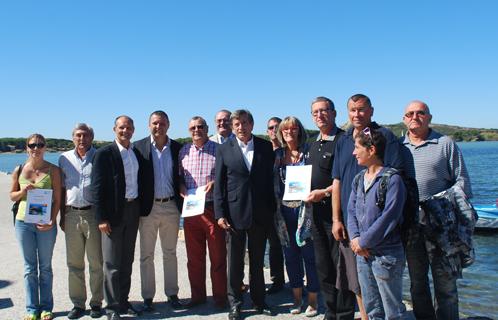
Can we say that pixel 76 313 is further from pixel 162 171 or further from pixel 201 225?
pixel 162 171

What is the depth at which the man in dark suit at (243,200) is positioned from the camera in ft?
17.3

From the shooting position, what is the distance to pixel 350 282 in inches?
177

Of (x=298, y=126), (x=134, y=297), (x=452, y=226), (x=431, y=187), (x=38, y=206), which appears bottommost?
(x=134, y=297)

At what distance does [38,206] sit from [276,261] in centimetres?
349

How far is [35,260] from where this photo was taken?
5336mm

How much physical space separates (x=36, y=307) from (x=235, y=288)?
2.46m

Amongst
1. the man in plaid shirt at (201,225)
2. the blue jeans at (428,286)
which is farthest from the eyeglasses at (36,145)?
the blue jeans at (428,286)

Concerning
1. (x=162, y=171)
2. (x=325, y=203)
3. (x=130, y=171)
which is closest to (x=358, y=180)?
(x=325, y=203)

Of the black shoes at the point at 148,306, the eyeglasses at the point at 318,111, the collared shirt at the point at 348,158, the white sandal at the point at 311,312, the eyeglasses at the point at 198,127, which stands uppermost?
the eyeglasses at the point at 318,111

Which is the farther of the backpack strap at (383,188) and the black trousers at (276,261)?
the black trousers at (276,261)

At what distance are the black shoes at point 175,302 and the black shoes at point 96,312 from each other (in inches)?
35.4

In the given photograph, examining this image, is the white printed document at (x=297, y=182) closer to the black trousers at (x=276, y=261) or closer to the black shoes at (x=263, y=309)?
the black shoes at (x=263, y=309)

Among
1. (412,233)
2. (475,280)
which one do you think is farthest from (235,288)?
(475,280)

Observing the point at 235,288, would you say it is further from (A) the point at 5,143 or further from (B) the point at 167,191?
(A) the point at 5,143
